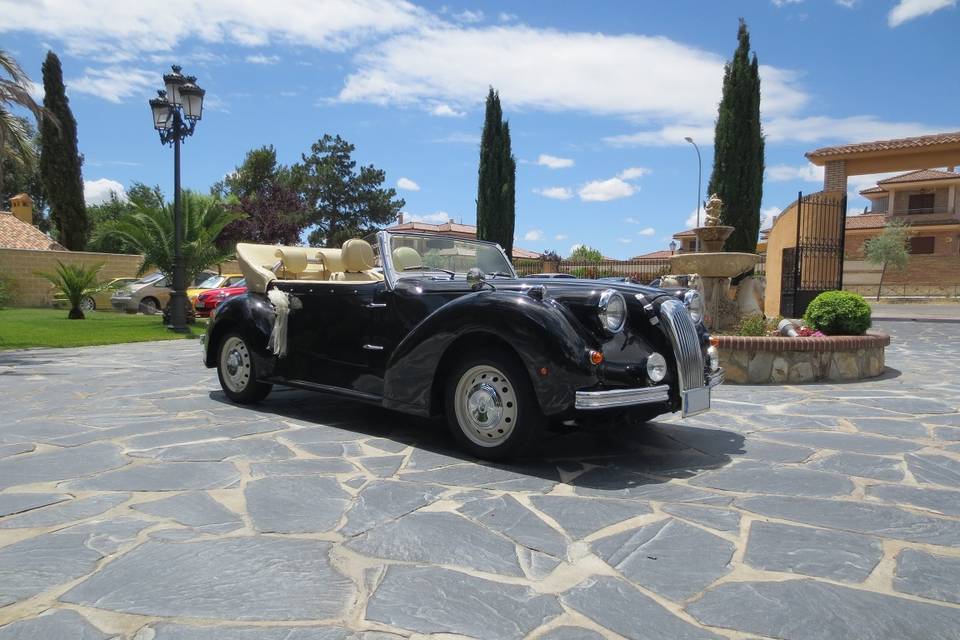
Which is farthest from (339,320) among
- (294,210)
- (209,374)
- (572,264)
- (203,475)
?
(294,210)

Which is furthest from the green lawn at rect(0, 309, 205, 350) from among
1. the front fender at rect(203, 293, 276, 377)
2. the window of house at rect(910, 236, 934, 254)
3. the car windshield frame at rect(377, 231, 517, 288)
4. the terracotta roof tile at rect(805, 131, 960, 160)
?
the window of house at rect(910, 236, 934, 254)

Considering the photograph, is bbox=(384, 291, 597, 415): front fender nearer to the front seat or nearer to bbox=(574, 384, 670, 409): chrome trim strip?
bbox=(574, 384, 670, 409): chrome trim strip

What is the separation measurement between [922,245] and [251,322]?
162 feet

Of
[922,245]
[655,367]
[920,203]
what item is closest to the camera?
[655,367]

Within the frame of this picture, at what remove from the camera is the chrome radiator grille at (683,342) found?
3.97 meters

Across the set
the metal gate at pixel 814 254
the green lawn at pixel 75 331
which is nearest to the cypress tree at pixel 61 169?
the green lawn at pixel 75 331

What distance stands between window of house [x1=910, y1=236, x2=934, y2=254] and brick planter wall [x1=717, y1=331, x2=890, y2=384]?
43443 millimetres

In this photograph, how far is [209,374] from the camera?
795 cm

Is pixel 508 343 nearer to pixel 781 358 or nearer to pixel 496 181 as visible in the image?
pixel 781 358

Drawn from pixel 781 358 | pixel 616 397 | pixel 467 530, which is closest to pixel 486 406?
pixel 616 397

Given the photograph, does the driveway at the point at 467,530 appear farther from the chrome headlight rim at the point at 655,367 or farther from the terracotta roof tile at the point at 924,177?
the terracotta roof tile at the point at 924,177

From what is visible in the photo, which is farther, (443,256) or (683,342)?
(443,256)

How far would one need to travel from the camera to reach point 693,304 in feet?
14.8

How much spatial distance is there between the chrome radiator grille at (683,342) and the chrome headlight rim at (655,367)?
0.15 m
